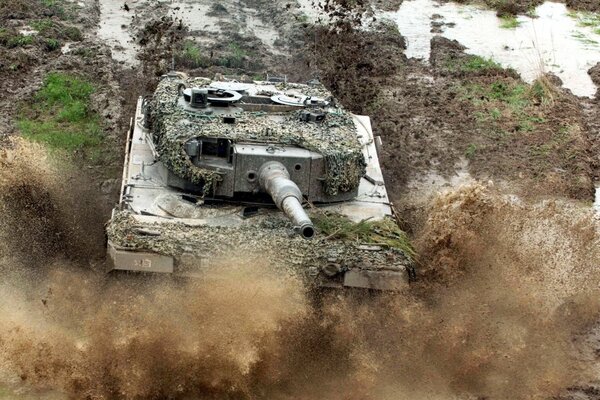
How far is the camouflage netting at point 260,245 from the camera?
35.0 ft

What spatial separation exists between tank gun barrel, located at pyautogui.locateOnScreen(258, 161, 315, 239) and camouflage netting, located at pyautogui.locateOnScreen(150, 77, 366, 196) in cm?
58

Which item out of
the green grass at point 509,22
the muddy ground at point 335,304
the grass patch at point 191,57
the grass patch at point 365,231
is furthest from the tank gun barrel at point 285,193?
the green grass at point 509,22

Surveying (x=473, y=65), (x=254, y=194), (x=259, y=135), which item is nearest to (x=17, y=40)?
(x=473, y=65)

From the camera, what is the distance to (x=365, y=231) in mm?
11367

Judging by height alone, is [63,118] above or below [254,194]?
below

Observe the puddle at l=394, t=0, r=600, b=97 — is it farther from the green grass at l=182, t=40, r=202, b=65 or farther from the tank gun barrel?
the tank gun barrel

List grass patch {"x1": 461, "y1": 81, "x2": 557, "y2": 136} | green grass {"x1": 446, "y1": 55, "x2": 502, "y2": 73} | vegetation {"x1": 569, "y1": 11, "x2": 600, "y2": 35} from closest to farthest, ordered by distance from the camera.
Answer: grass patch {"x1": 461, "y1": 81, "x2": 557, "y2": 136}, green grass {"x1": 446, "y1": 55, "x2": 502, "y2": 73}, vegetation {"x1": 569, "y1": 11, "x2": 600, "y2": 35}

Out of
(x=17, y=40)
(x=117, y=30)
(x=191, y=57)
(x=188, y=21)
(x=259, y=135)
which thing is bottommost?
(x=117, y=30)

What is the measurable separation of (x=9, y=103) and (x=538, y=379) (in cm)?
1148

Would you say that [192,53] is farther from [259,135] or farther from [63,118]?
[259,135]

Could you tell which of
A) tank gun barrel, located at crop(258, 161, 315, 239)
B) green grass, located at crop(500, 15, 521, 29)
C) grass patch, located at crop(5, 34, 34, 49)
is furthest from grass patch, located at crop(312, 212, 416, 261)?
green grass, located at crop(500, 15, 521, 29)

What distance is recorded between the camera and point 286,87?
47.2ft

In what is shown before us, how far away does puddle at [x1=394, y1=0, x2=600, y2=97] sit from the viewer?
23.4m

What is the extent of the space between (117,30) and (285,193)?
13352 millimetres
